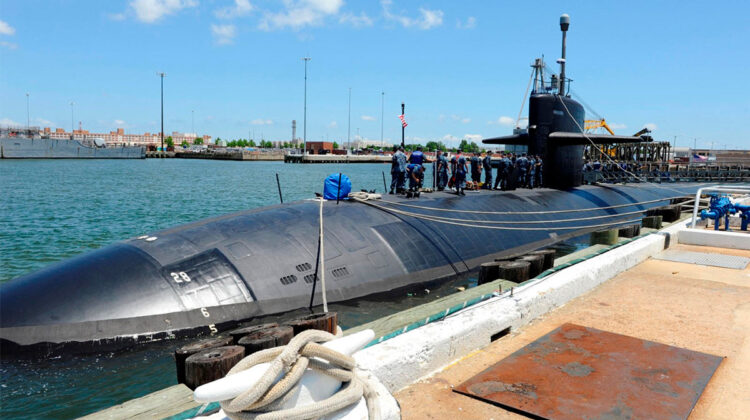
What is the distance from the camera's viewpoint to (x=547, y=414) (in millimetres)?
3516

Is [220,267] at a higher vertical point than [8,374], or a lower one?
higher

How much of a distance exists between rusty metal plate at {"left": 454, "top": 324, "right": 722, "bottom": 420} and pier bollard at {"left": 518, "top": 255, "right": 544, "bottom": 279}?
1.63 meters

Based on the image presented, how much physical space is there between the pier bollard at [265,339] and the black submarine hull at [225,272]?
3586 millimetres

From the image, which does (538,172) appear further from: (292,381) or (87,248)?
(292,381)

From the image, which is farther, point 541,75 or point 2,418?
point 541,75

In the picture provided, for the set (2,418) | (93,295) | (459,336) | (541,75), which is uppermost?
(541,75)

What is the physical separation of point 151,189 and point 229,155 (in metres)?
90.3

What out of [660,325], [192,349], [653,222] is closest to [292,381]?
[192,349]

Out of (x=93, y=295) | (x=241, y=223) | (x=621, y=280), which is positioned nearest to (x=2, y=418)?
(x=93, y=295)

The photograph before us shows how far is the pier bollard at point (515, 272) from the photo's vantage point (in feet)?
20.3

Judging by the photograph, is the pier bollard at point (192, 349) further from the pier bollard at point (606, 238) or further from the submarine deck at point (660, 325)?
the pier bollard at point (606, 238)

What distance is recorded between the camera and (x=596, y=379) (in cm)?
405

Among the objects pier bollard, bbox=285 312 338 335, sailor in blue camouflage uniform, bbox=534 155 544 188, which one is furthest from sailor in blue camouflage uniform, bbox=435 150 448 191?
pier bollard, bbox=285 312 338 335

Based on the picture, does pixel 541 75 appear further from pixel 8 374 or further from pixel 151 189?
pixel 151 189
